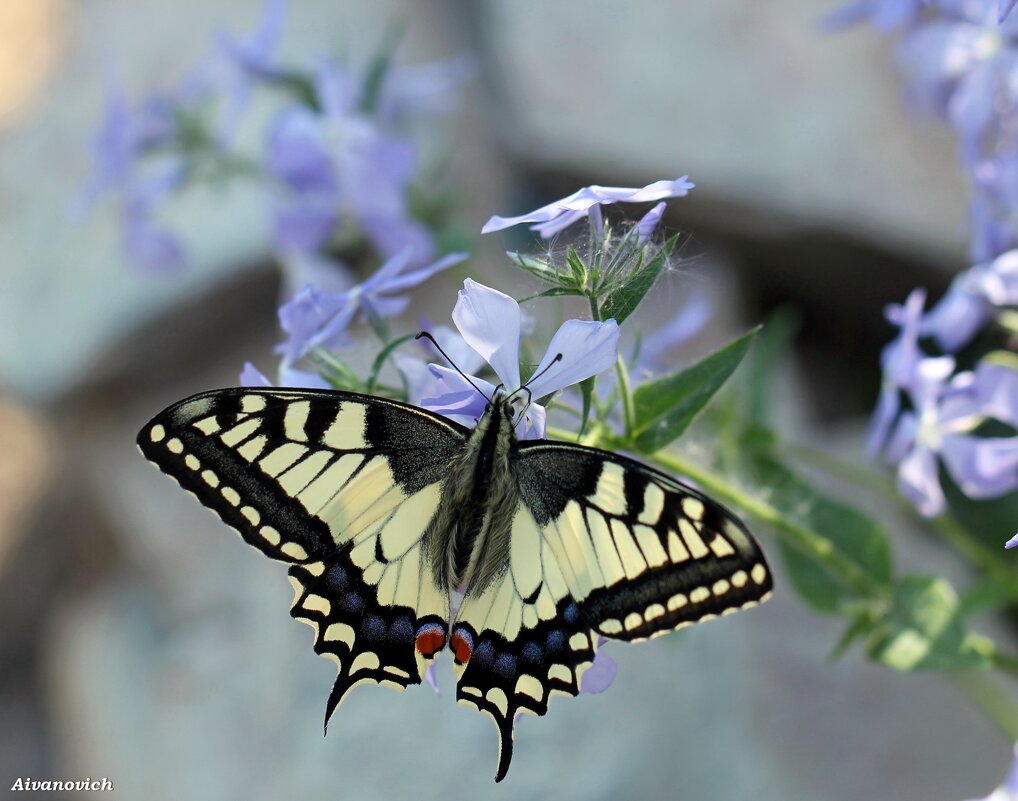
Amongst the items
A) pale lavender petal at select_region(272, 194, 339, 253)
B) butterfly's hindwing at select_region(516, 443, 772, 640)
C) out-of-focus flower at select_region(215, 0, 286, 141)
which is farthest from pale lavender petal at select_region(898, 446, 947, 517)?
out-of-focus flower at select_region(215, 0, 286, 141)

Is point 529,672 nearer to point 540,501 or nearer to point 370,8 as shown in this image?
point 540,501

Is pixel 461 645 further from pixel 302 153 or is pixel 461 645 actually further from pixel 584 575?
pixel 302 153

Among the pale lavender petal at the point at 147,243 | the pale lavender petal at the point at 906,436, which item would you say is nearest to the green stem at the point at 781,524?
the pale lavender petal at the point at 906,436

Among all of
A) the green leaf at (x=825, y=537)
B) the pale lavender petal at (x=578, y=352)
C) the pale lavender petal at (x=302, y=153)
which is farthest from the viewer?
the pale lavender petal at (x=302, y=153)

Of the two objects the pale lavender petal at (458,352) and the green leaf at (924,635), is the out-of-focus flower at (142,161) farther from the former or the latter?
the green leaf at (924,635)

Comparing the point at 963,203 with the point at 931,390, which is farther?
the point at 963,203

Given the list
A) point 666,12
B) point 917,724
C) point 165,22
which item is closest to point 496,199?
point 666,12
